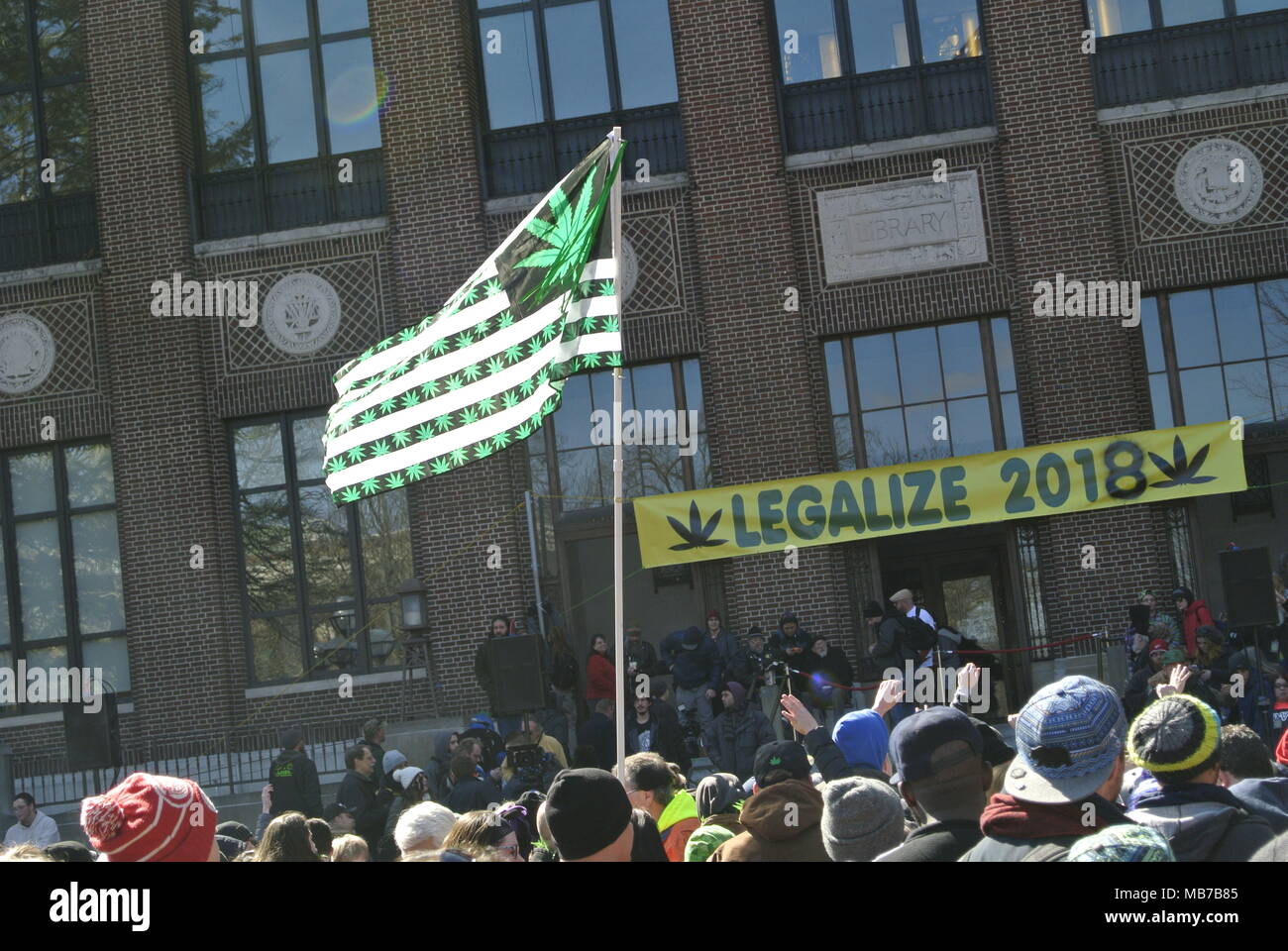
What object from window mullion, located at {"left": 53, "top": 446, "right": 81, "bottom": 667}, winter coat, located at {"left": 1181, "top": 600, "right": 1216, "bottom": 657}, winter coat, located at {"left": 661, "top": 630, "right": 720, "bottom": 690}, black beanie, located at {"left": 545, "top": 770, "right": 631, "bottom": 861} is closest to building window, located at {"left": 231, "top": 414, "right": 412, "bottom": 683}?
window mullion, located at {"left": 53, "top": 446, "right": 81, "bottom": 667}

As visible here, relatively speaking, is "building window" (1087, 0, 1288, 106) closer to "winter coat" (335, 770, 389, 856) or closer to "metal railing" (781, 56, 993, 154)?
"metal railing" (781, 56, 993, 154)

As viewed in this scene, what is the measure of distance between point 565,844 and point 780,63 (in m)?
18.3

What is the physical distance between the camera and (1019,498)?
58.6 feet

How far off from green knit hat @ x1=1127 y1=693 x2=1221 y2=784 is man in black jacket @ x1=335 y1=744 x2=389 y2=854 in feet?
30.9

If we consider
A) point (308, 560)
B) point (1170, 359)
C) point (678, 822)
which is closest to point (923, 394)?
point (1170, 359)

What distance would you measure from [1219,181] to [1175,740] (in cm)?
1789

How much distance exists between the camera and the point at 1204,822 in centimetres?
344

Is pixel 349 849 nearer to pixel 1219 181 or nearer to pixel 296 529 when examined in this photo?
pixel 296 529

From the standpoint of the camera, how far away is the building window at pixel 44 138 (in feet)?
72.0

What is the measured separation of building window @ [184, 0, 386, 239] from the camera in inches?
849

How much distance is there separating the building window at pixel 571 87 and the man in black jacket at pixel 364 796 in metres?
10.5

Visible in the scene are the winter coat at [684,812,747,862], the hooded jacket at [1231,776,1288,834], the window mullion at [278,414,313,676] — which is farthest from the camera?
the window mullion at [278,414,313,676]

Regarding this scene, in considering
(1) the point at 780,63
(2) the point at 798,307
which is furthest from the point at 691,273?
(1) the point at 780,63
